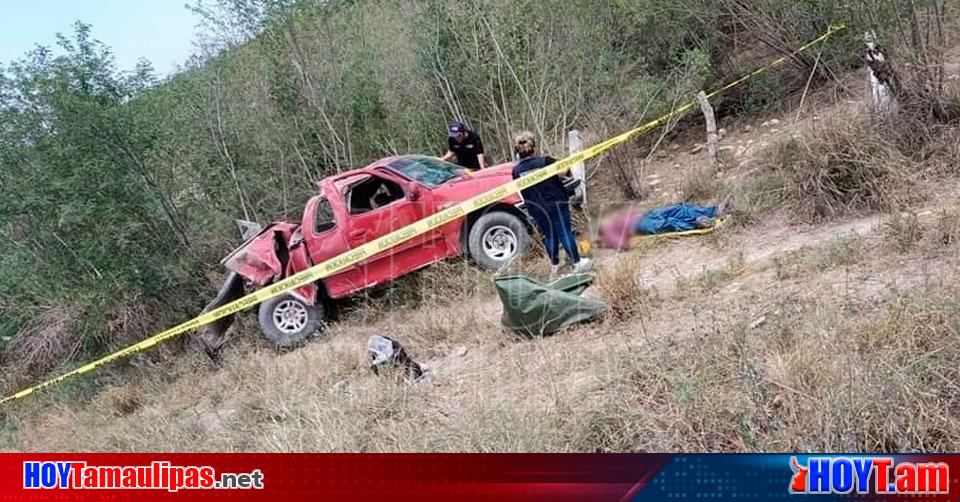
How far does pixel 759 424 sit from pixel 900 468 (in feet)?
2.03

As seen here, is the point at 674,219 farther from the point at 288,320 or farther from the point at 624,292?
the point at 288,320

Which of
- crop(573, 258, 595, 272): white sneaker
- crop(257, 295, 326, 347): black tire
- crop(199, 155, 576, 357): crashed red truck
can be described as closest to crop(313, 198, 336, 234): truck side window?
crop(199, 155, 576, 357): crashed red truck

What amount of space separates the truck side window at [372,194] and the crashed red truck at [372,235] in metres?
0.01

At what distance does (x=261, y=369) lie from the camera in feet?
21.2

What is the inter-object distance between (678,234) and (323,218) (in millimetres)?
3931

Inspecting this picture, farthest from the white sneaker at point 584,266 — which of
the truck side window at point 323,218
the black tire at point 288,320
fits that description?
the black tire at point 288,320

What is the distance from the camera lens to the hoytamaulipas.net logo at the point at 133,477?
3.20m

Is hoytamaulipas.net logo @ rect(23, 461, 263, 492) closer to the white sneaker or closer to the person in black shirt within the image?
the white sneaker

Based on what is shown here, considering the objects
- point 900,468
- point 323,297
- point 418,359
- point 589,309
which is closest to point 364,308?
point 323,297

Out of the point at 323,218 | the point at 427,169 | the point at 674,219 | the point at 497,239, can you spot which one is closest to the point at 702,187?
the point at 674,219

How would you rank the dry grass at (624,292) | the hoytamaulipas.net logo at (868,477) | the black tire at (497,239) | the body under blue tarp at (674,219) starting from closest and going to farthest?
the hoytamaulipas.net logo at (868,477)
the dry grass at (624,292)
the body under blue tarp at (674,219)
the black tire at (497,239)

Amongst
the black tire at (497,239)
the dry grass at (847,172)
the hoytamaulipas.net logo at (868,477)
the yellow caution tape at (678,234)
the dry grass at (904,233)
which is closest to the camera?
the hoytamaulipas.net logo at (868,477)

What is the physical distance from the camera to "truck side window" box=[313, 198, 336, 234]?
767cm

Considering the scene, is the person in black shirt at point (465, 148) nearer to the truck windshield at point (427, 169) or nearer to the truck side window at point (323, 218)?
the truck windshield at point (427, 169)
